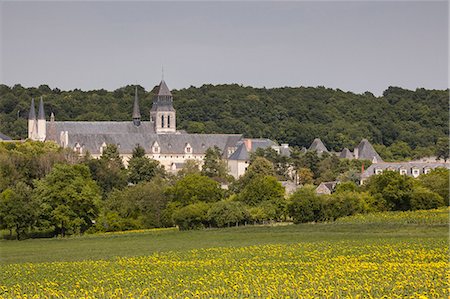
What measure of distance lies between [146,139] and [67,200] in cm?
6824

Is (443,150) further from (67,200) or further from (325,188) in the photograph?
(67,200)

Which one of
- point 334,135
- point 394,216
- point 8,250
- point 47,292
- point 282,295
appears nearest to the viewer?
point 282,295

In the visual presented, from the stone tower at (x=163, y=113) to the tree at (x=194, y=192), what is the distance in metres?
66.8

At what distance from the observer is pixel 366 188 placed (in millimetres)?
70125

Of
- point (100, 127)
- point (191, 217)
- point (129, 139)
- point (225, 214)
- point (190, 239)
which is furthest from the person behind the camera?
point (100, 127)

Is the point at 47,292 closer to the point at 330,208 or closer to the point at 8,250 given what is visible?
the point at 8,250

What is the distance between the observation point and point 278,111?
177125 millimetres

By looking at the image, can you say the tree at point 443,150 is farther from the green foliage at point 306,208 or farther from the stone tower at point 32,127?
the green foliage at point 306,208

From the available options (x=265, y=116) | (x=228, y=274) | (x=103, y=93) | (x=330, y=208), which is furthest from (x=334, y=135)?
Result: (x=228, y=274)

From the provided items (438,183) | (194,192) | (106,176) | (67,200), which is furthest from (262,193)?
(106,176)

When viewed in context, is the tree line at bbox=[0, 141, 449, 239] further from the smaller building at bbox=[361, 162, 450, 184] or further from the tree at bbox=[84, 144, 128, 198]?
the smaller building at bbox=[361, 162, 450, 184]

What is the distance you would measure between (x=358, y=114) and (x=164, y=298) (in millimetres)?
156749

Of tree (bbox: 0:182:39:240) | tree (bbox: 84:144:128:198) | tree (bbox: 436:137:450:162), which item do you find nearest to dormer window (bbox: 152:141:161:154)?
tree (bbox: 436:137:450:162)

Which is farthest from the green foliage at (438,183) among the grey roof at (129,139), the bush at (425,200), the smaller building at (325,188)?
the grey roof at (129,139)
